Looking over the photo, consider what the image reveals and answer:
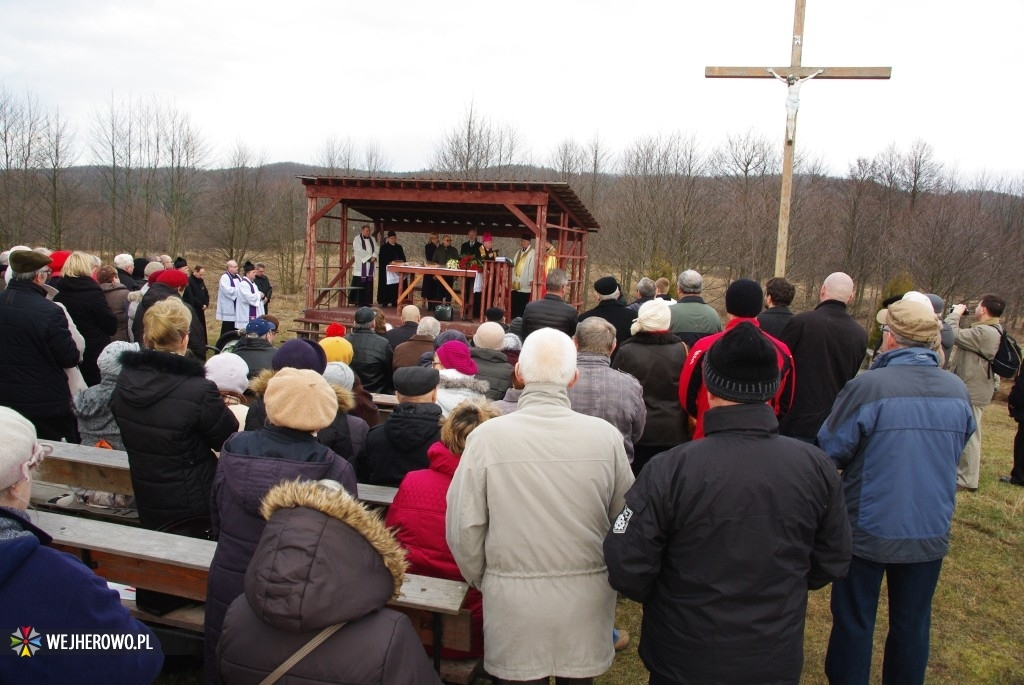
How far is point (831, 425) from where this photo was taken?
127 inches

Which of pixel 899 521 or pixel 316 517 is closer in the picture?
pixel 316 517

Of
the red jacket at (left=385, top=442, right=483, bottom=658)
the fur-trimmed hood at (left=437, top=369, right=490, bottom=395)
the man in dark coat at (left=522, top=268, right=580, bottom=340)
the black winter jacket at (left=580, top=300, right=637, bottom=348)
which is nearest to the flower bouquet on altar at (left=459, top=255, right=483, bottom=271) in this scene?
the man in dark coat at (left=522, top=268, right=580, bottom=340)

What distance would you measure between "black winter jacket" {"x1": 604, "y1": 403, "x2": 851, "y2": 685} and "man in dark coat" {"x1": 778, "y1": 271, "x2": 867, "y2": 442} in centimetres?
264

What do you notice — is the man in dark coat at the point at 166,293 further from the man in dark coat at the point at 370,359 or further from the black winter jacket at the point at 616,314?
the black winter jacket at the point at 616,314

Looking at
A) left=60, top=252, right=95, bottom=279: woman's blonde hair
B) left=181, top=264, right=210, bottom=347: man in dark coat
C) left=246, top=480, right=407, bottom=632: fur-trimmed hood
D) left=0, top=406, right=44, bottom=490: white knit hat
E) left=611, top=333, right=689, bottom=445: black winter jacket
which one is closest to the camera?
left=0, top=406, right=44, bottom=490: white knit hat

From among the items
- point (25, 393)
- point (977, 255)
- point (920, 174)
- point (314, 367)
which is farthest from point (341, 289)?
point (920, 174)

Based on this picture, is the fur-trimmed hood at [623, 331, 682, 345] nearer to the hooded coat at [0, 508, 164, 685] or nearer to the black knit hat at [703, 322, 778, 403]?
the black knit hat at [703, 322, 778, 403]

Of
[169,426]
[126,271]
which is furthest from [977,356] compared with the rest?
[126,271]

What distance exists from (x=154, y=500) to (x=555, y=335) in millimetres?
2194

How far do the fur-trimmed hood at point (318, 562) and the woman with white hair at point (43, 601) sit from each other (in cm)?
32

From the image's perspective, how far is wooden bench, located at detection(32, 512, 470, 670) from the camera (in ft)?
9.08

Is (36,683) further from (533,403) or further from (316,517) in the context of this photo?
(533,403)

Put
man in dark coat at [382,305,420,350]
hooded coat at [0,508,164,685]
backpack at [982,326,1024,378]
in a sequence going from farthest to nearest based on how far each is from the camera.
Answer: man in dark coat at [382,305,420,350] < backpack at [982,326,1024,378] < hooded coat at [0,508,164,685]

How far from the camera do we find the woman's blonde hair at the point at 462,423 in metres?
2.91
